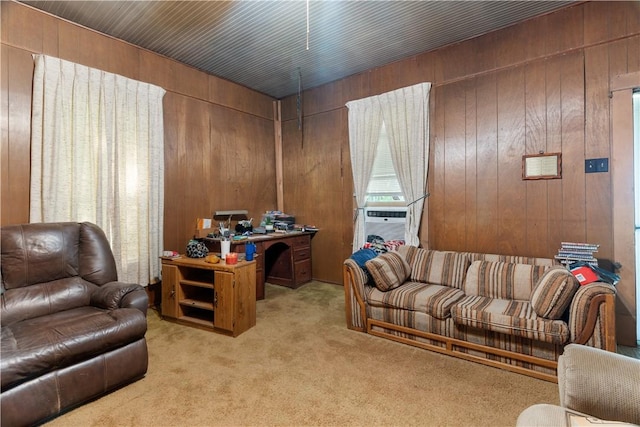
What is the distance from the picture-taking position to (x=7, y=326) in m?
1.90

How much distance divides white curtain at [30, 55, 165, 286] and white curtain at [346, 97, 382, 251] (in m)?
2.32

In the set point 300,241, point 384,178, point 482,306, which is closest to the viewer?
point 482,306

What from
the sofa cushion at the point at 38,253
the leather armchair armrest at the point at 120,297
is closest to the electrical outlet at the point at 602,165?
the leather armchair armrest at the point at 120,297

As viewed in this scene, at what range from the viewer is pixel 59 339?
5.64ft

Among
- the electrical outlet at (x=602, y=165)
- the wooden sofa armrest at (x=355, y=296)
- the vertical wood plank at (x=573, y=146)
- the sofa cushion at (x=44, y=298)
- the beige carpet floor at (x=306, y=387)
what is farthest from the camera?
the wooden sofa armrest at (x=355, y=296)

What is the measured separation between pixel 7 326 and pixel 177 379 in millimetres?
1070

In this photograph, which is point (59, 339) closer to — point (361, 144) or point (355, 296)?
point (355, 296)

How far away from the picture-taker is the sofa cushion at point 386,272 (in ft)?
9.12

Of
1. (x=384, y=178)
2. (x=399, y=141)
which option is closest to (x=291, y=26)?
(x=399, y=141)

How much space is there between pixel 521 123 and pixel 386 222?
177 cm

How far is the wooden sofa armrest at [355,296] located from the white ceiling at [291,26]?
231cm

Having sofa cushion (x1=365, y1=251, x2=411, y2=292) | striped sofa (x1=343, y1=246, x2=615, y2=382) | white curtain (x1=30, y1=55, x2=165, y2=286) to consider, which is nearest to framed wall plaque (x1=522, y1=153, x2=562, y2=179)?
striped sofa (x1=343, y1=246, x2=615, y2=382)

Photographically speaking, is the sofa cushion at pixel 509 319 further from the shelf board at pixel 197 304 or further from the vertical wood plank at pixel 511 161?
the shelf board at pixel 197 304

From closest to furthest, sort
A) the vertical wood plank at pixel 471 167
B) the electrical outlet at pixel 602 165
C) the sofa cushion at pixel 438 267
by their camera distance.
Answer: the electrical outlet at pixel 602 165, the sofa cushion at pixel 438 267, the vertical wood plank at pixel 471 167
